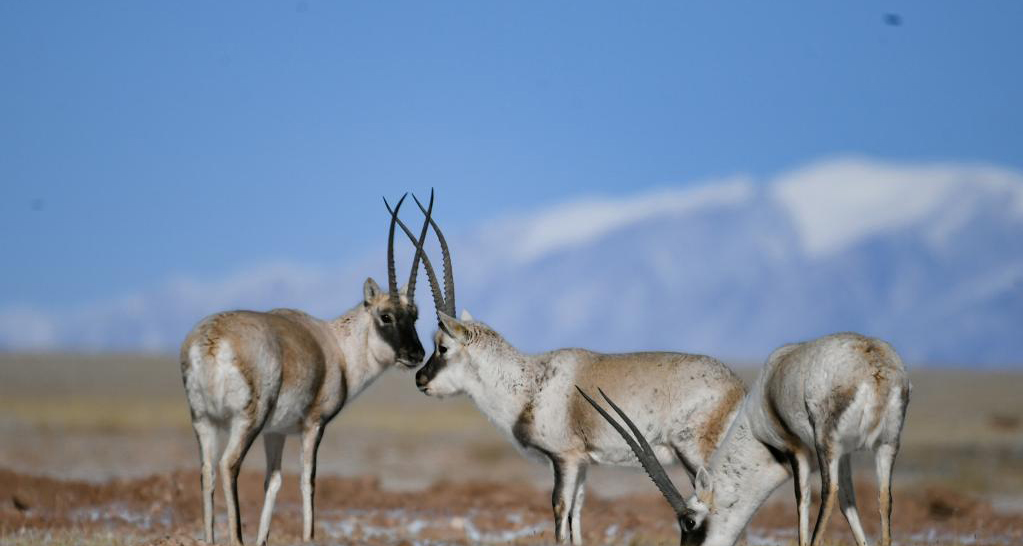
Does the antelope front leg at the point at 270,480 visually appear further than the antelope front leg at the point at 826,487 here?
Yes

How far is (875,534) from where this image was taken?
65.6ft

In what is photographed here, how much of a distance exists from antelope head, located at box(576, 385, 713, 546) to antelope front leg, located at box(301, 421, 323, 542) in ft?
11.2

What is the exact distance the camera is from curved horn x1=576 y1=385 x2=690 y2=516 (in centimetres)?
1242

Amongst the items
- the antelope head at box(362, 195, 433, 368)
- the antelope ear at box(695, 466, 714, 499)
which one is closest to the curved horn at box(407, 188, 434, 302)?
the antelope head at box(362, 195, 433, 368)

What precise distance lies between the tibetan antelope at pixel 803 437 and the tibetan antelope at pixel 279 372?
10.6 ft

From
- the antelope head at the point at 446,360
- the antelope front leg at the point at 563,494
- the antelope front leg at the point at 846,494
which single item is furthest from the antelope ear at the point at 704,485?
A: the antelope head at the point at 446,360

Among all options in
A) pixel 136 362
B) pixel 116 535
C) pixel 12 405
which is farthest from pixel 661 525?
pixel 136 362

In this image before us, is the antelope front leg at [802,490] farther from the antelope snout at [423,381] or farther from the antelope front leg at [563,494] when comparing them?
the antelope snout at [423,381]

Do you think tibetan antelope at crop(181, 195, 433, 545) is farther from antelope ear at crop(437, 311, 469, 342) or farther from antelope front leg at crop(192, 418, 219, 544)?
antelope ear at crop(437, 311, 469, 342)

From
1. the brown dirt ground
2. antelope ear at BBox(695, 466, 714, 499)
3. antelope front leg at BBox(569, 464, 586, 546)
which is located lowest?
the brown dirt ground

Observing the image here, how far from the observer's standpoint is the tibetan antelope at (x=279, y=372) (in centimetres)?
1333

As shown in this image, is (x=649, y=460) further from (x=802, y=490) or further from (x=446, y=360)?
(x=446, y=360)

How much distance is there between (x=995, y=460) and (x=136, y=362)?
2692 inches

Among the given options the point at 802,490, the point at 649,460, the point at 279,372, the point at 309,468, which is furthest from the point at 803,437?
the point at 309,468
